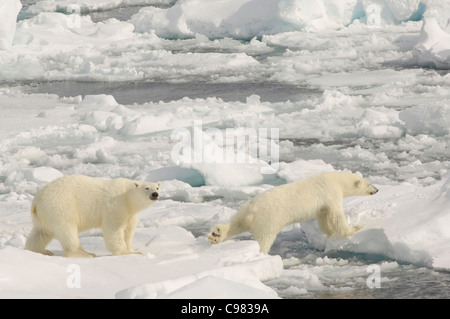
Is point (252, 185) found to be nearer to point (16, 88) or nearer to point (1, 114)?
point (1, 114)

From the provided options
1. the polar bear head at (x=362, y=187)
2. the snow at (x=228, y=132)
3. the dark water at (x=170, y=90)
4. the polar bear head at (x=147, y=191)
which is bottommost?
the dark water at (x=170, y=90)

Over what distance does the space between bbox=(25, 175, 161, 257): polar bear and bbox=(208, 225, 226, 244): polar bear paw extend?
1.92ft

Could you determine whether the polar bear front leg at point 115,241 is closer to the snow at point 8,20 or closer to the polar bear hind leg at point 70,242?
the polar bear hind leg at point 70,242

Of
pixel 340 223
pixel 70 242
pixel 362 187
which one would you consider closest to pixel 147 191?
pixel 70 242

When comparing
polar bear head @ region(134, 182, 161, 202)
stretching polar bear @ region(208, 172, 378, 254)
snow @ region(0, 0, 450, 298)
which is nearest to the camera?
snow @ region(0, 0, 450, 298)

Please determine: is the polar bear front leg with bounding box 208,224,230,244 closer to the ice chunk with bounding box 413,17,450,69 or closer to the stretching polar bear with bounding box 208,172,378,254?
the stretching polar bear with bounding box 208,172,378,254

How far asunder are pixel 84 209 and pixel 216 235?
1072 mm

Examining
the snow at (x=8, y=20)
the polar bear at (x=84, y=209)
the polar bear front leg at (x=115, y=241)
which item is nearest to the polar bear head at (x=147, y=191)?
the polar bear at (x=84, y=209)

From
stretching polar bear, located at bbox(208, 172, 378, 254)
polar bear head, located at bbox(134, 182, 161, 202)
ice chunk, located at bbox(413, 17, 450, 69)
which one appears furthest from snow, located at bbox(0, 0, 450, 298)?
polar bear head, located at bbox(134, 182, 161, 202)

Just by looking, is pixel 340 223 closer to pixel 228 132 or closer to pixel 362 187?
pixel 362 187

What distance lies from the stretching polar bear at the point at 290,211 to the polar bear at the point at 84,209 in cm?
71

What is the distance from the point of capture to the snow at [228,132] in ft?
19.1

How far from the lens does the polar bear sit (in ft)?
20.0

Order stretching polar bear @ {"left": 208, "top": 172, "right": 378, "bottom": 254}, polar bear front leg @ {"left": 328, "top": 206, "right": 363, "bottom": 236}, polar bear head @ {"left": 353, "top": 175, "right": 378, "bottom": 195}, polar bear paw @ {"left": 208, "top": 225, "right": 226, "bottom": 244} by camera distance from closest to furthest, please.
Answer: polar bear paw @ {"left": 208, "top": 225, "right": 226, "bottom": 244} < stretching polar bear @ {"left": 208, "top": 172, "right": 378, "bottom": 254} < polar bear front leg @ {"left": 328, "top": 206, "right": 363, "bottom": 236} < polar bear head @ {"left": 353, "top": 175, "right": 378, "bottom": 195}
